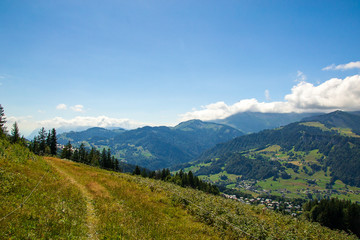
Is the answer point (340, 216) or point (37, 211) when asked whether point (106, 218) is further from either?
point (340, 216)

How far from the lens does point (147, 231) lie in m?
12.7

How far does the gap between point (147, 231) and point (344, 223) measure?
9143 centimetres

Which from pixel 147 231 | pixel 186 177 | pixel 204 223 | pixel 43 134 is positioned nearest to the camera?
pixel 147 231

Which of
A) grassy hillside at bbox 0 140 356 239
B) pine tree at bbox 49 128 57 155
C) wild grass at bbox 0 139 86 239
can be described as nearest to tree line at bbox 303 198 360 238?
grassy hillside at bbox 0 140 356 239

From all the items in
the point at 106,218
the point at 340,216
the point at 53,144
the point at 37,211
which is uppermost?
the point at 53,144

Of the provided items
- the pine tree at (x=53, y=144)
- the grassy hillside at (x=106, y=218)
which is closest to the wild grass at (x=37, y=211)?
the grassy hillside at (x=106, y=218)

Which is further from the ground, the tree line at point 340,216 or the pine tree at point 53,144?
the pine tree at point 53,144

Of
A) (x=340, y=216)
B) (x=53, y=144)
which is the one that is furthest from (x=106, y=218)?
(x=53, y=144)

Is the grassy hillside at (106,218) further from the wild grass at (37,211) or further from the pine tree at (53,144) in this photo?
the pine tree at (53,144)

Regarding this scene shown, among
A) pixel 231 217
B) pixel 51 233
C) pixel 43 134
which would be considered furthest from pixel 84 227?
pixel 43 134

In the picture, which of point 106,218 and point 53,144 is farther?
point 53,144

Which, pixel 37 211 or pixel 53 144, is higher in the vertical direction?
Answer: pixel 53 144

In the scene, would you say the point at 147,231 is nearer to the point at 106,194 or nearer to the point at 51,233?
the point at 51,233

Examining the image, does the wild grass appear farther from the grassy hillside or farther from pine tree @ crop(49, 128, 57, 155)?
pine tree @ crop(49, 128, 57, 155)
